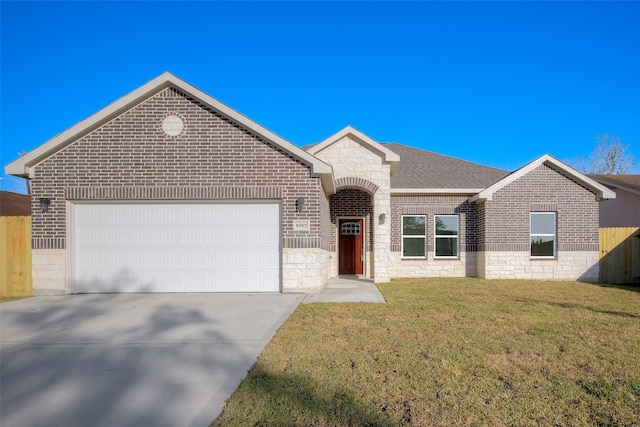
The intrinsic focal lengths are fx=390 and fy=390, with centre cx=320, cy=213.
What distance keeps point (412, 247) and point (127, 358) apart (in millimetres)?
12400

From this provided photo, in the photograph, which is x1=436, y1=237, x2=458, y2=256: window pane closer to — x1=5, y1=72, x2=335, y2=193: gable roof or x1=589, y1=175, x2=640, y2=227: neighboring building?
x1=5, y1=72, x2=335, y2=193: gable roof

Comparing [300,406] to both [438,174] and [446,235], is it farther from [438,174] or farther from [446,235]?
[438,174]

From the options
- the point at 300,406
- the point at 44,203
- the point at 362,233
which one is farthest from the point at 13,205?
the point at 300,406

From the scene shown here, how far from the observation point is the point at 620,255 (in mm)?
14172

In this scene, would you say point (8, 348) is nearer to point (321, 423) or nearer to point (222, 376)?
point (222, 376)

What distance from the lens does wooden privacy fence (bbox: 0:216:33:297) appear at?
1027 centimetres

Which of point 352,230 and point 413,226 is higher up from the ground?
point 413,226

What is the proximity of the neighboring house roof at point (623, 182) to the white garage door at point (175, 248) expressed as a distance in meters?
19.5

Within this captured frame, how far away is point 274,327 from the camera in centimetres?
646

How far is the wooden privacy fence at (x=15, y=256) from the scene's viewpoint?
10.3 metres

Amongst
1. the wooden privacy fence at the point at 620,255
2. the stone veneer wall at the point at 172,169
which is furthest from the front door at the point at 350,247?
the wooden privacy fence at the point at 620,255

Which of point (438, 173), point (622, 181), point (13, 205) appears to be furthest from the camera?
point (13, 205)

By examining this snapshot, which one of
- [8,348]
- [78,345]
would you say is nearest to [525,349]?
[78,345]

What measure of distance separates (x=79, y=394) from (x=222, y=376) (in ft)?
4.48
